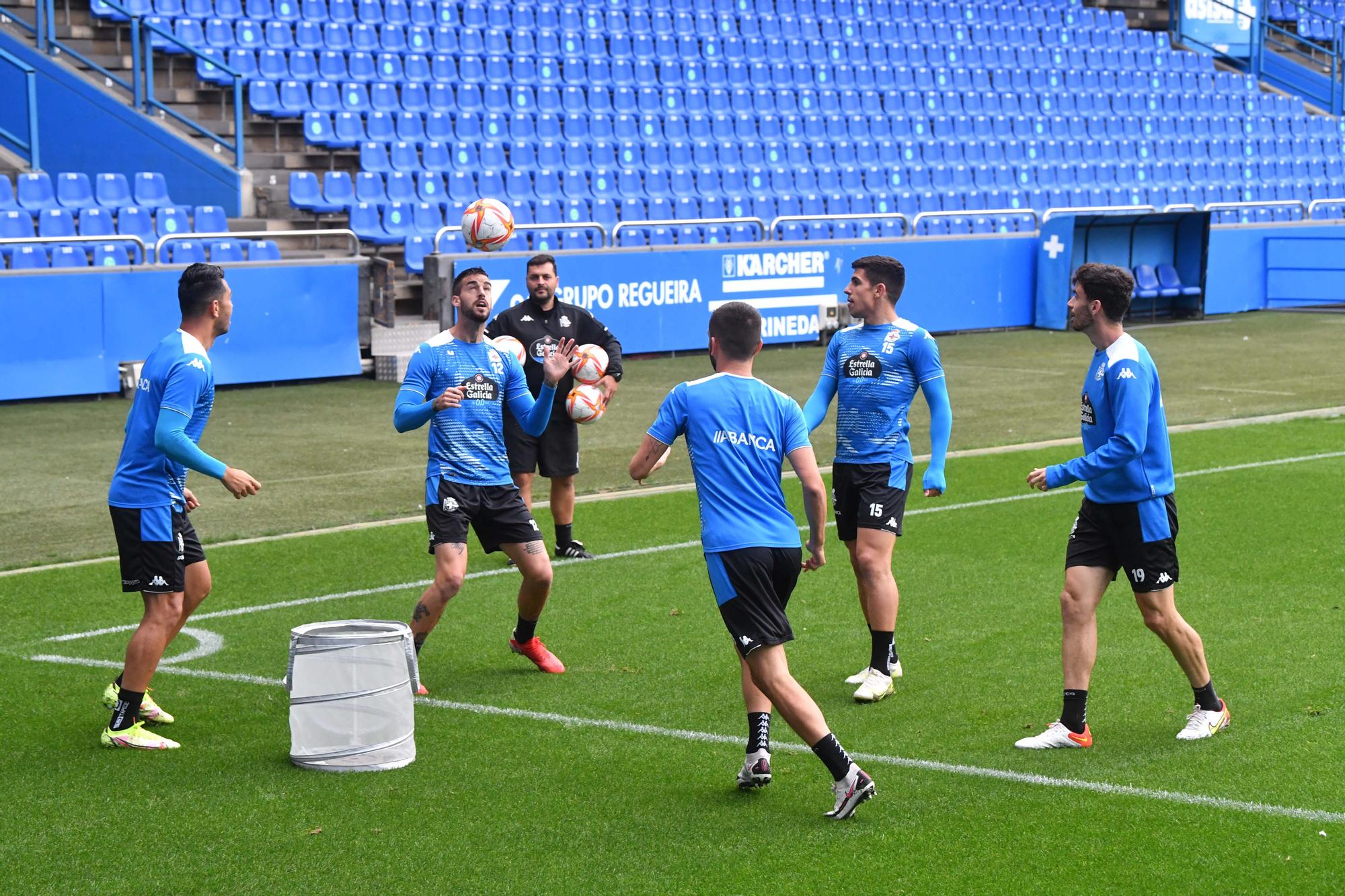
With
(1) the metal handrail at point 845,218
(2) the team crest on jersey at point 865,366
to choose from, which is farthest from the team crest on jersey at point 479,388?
(1) the metal handrail at point 845,218

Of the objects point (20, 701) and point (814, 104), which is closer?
point (20, 701)

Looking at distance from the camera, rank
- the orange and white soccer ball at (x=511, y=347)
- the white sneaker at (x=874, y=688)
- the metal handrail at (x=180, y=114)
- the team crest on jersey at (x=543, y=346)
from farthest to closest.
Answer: the metal handrail at (x=180, y=114) < the team crest on jersey at (x=543, y=346) < the orange and white soccer ball at (x=511, y=347) < the white sneaker at (x=874, y=688)

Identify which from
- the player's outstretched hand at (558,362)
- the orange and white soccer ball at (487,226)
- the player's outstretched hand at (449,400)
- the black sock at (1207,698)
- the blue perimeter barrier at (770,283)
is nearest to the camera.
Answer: the black sock at (1207,698)

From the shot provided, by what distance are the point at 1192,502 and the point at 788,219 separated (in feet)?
41.3

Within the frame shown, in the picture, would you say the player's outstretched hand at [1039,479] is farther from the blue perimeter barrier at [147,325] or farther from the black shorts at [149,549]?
the blue perimeter barrier at [147,325]

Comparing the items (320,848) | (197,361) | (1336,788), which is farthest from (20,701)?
(1336,788)

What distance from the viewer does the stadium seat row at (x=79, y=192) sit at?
19.9m

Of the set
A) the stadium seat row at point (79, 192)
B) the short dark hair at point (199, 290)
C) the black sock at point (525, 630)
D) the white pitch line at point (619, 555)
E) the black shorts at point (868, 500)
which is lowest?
the white pitch line at point (619, 555)

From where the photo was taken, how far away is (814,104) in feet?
98.4

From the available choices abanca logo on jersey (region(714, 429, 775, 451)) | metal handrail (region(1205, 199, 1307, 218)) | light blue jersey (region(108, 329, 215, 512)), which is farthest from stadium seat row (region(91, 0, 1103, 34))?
abanca logo on jersey (region(714, 429, 775, 451))

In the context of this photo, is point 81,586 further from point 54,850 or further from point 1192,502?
point 1192,502

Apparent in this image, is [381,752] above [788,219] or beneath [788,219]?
beneath

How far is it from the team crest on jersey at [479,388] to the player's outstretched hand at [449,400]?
0.43ft

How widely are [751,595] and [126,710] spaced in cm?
284
